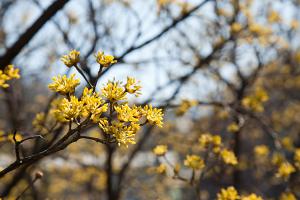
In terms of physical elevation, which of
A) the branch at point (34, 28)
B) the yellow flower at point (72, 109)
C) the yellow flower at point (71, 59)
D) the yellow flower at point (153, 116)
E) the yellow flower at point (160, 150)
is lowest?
the yellow flower at point (160, 150)

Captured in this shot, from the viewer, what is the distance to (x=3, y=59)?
269cm

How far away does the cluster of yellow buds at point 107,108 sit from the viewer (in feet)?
5.11

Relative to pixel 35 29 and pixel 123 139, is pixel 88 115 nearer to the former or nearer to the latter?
pixel 123 139

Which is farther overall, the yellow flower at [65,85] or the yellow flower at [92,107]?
the yellow flower at [65,85]

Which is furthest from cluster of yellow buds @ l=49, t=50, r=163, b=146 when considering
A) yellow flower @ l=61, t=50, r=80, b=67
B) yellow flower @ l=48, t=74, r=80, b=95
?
yellow flower @ l=61, t=50, r=80, b=67

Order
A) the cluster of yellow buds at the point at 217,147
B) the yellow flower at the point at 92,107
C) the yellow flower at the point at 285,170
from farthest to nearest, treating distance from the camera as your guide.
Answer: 1. the yellow flower at the point at 285,170
2. the cluster of yellow buds at the point at 217,147
3. the yellow flower at the point at 92,107

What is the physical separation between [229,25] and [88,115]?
439 cm

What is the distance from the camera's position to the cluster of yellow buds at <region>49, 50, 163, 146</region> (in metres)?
1.56

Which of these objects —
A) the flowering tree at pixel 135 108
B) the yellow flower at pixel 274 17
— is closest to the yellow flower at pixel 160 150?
the flowering tree at pixel 135 108

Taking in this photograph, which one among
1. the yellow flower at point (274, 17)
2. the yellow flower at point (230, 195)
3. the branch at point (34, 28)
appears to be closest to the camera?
the yellow flower at point (230, 195)

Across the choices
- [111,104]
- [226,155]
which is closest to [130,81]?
[111,104]

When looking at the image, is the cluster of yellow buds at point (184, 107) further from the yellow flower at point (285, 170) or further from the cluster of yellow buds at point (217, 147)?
the yellow flower at point (285, 170)

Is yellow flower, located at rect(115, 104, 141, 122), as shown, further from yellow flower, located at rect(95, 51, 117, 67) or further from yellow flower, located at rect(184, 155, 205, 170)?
yellow flower, located at rect(184, 155, 205, 170)

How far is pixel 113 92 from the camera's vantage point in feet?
5.31
